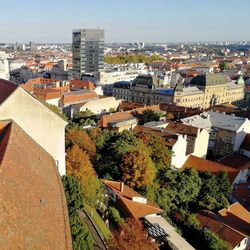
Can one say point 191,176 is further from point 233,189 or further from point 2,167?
point 2,167

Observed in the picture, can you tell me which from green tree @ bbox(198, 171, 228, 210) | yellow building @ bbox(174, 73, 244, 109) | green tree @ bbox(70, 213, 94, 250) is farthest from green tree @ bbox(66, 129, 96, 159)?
yellow building @ bbox(174, 73, 244, 109)

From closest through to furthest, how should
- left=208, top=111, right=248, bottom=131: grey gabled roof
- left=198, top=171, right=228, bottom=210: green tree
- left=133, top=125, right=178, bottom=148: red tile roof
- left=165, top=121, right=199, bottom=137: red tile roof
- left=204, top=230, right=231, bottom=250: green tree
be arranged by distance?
left=204, top=230, right=231, bottom=250: green tree, left=198, top=171, right=228, bottom=210: green tree, left=133, top=125, right=178, bottom=148: red tile roof, left=165, top=121, right=199, bottom=137: red tile roof, left=208, top=111, right=248, bottom=131: grey gabled roof

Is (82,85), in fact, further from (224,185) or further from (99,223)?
(99,223)

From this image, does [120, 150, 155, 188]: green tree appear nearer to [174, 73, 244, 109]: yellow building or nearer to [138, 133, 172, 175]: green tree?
[138, 133, 172, 175]: green tree

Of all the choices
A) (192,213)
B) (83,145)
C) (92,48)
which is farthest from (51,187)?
(92,48)

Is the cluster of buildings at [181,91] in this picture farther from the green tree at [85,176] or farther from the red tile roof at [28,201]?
the red tile roof at [28,201]

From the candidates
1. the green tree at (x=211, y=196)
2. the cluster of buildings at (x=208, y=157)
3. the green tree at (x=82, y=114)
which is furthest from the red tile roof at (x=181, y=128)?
the green tree at (x=82, y=114)
